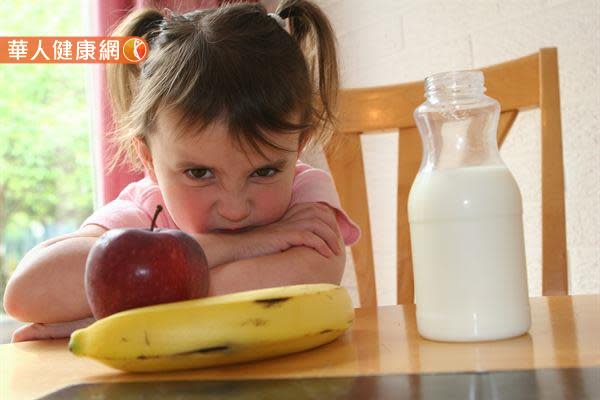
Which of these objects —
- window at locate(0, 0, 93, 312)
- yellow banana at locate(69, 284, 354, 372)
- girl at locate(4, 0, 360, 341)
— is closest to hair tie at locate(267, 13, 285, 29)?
girl at locate(4, 0, 360, 341)

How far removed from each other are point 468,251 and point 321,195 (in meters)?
0.50

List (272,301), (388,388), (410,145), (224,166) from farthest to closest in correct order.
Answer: (410,145)
(224,166)
(272,301)
(388,388)

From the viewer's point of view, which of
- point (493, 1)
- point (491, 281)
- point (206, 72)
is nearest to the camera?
point (491, 281)

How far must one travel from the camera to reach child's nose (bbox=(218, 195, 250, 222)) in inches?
35.3

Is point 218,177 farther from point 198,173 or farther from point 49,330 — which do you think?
point 49,330

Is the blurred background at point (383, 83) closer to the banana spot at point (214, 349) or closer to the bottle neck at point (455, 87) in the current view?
the bottle neck at point (455, 87)

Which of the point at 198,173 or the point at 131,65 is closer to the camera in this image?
the point at 198,173

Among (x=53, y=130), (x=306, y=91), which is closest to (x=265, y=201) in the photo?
(x=306, y=91)

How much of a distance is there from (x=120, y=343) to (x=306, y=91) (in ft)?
1.83

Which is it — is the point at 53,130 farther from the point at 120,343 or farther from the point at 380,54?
the point at 120,343

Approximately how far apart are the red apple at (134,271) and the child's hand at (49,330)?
0.22 meters

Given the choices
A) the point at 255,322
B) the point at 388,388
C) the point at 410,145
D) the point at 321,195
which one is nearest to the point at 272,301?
the point at 255,322

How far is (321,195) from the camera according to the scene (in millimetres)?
1014

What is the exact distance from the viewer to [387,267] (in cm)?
191
